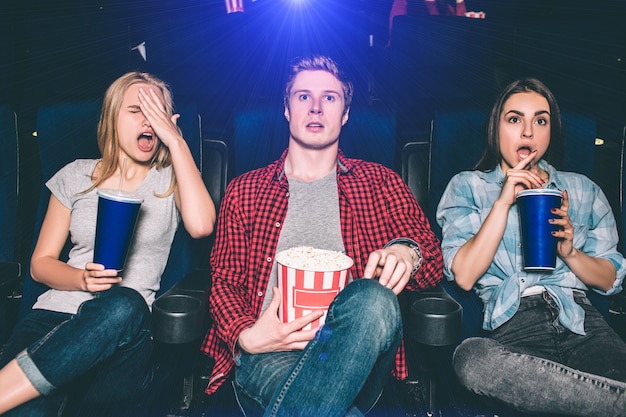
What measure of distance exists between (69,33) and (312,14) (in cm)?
267

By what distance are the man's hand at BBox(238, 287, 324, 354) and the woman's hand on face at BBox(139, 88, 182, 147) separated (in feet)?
2.24

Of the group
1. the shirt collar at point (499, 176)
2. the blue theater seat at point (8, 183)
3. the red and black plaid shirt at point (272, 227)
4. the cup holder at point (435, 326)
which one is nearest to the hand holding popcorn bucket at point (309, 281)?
the cup holder at point (435, 326)

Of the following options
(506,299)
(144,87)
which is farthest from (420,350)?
(144,87)

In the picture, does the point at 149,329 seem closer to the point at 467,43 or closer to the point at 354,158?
the point at 354,158

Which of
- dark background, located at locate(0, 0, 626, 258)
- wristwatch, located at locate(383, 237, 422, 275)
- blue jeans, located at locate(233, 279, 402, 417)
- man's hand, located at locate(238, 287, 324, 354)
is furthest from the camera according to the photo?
dark background, located at locate(0, 0, 626, 258)

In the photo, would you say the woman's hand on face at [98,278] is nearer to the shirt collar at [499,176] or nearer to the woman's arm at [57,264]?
the woman's arm at [57,264]

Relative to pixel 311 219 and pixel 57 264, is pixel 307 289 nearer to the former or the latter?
pixel 311 219

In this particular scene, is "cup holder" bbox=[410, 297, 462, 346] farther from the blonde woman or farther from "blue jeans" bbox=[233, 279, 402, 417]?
the blonde woman

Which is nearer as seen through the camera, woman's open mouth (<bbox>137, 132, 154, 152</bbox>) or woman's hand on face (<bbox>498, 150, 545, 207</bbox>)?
woman's hand on face (<bbox>498, 150, 545, 207</bbox>)

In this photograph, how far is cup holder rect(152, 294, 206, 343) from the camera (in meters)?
1.31

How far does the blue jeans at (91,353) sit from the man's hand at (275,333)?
11.6 inches

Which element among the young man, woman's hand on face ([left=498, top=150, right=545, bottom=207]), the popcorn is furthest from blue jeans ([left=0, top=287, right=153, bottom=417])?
woman's hand on face ([left=498, top=150, right=545, bottom=207])

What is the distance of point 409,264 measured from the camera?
1354 mm

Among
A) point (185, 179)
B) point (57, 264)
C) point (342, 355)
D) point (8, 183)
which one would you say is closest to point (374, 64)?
point (185, 179)
